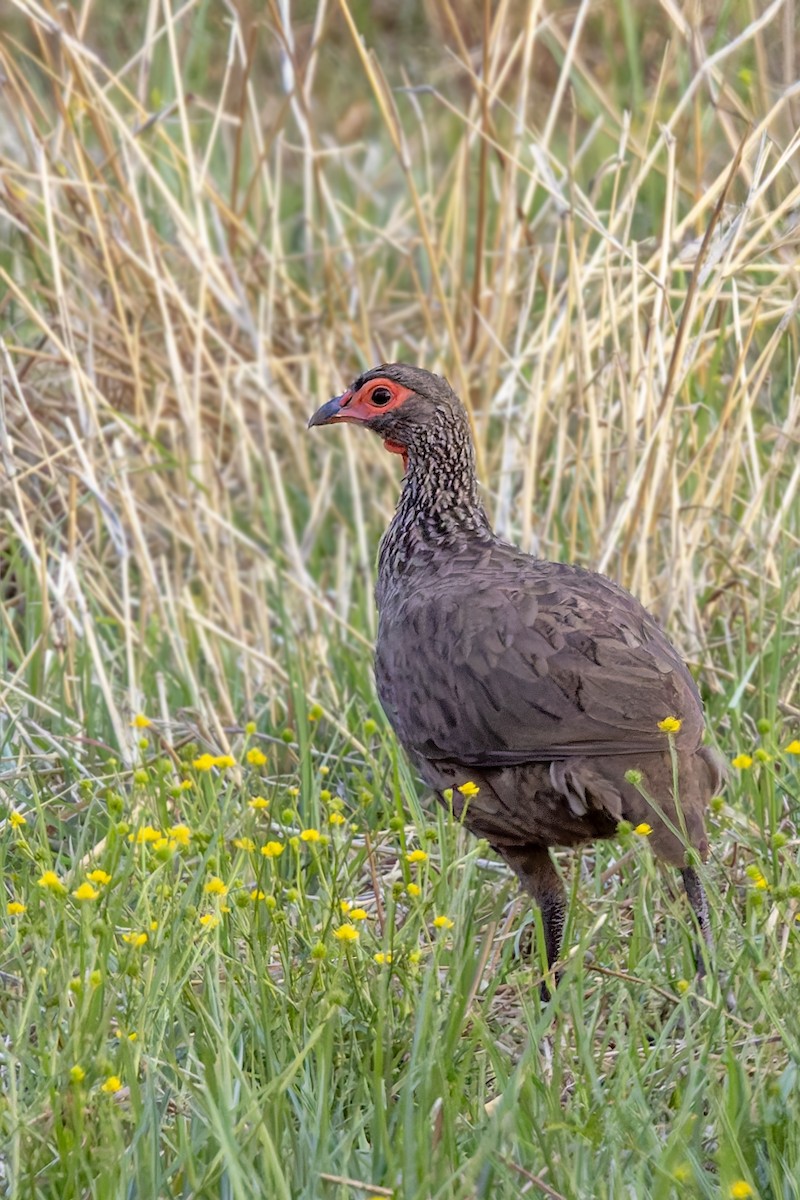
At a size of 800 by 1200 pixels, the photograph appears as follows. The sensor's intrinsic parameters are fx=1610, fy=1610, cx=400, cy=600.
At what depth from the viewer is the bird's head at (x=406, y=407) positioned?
4.08 metres

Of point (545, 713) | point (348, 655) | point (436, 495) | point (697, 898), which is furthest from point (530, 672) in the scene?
point (348, 655)

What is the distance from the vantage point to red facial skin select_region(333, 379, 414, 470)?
4086 millimetres

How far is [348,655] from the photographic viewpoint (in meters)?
4.78

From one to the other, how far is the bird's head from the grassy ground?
0.58 meters

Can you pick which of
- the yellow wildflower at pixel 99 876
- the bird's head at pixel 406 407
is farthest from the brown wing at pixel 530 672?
the yellow wildflower at pixel 99 876

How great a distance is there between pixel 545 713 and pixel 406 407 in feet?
3.74

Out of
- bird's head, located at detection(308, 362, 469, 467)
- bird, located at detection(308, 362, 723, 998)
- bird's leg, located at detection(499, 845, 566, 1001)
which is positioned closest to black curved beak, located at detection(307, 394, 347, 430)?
bird's head, located at detection(308, 362, 469, 467)

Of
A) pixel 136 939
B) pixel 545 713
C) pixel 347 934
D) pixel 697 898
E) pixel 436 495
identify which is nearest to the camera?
pixel 136 939

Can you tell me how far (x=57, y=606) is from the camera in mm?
4730

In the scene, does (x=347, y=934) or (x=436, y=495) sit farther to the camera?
(x=436, y=495)

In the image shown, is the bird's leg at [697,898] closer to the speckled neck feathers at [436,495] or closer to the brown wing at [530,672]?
the brown wing at [530,672]

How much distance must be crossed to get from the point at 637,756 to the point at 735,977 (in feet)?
1.66

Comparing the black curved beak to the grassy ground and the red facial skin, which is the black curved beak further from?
the grassy ground

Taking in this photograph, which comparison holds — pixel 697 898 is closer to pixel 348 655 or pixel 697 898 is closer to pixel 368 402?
pixel 368 402
